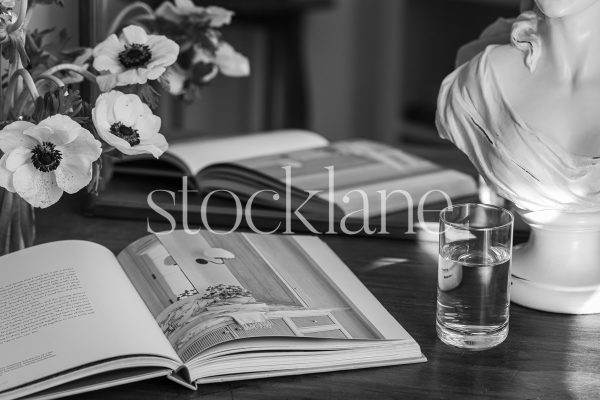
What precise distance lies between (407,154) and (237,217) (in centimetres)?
38

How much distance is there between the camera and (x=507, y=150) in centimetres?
116

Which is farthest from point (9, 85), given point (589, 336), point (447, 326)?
point (589, 336)

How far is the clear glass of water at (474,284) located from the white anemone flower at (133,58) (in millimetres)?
377

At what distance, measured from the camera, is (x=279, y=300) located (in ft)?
3.71

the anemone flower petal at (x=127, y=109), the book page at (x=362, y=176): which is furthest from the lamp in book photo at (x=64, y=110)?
the book page at (x=362, y=176)

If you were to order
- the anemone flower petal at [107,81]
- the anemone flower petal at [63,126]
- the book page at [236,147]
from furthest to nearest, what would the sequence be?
the book page at [236,147], the anemone flower petal at [107,81], the anemone flower petal at [63,126]

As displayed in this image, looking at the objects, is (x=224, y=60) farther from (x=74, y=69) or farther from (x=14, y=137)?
(x=14, y=137)

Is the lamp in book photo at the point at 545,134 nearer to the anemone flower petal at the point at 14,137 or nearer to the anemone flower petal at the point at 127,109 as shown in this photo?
the anemone flower petal at the point at 127,109

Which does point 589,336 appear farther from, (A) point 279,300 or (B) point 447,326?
(A) point 279,300

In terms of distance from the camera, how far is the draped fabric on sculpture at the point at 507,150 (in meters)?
1.13

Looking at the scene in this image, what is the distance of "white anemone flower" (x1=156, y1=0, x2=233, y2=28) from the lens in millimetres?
1455

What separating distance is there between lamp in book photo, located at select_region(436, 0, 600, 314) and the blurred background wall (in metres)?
2.09

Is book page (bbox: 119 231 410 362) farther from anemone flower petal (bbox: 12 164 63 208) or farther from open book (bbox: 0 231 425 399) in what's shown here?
anemone flower petal (bbox: 12 164 63 208)

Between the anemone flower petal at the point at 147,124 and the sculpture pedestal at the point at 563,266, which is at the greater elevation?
the anemone flower petal at the point at 147,124
